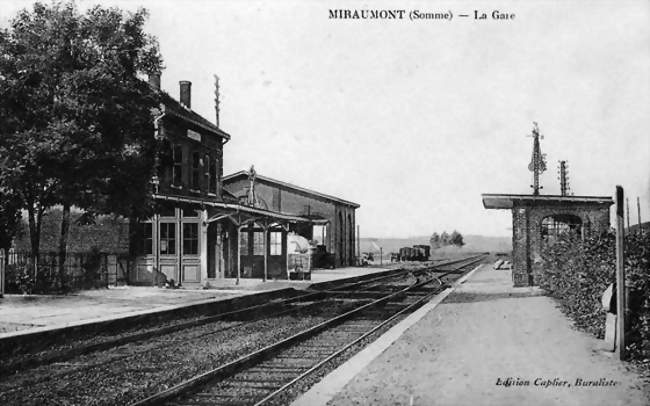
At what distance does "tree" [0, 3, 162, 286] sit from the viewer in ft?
47.9

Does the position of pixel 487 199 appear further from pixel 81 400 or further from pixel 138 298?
pixel 81 400

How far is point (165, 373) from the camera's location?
26.5 feet

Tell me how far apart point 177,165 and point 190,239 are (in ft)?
12.2

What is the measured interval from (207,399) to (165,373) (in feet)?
4.80

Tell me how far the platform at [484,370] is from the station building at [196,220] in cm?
1062

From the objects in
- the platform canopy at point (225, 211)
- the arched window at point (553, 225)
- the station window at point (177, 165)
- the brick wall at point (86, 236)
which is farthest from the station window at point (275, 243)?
the arched window at point (553, 225)

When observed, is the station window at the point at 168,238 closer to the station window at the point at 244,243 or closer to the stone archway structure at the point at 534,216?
the station window at the point at 244,243

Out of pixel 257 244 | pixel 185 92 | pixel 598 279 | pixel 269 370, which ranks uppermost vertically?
pixel 185 92

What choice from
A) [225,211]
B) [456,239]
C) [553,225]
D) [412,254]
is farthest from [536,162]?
[456,239]

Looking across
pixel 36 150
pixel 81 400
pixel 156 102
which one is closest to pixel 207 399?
pixel 81 400

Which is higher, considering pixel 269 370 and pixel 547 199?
pixel 547 199

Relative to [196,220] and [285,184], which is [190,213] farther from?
[285,184]

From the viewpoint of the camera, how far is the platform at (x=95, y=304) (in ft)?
37.3

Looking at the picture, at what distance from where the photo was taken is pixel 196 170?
2480cm
